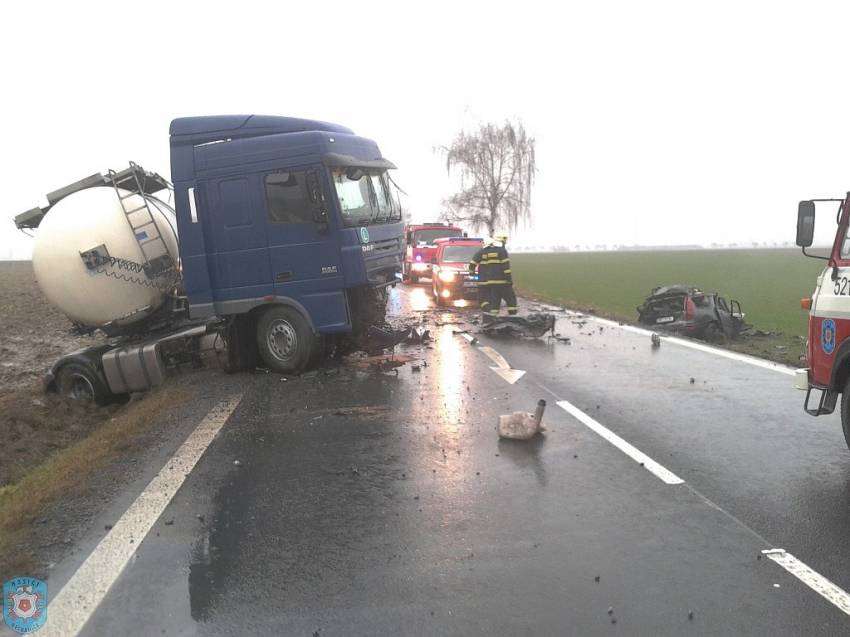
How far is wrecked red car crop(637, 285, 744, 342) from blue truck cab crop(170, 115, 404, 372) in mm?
7155

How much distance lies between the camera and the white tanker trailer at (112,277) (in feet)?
33.2

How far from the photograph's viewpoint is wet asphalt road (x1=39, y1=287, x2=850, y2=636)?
3477 millimetres

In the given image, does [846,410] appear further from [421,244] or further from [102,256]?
[421,244]

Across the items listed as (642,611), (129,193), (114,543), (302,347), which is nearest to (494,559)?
(642,611)

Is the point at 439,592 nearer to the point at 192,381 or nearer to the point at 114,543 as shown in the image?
the point at 114,543

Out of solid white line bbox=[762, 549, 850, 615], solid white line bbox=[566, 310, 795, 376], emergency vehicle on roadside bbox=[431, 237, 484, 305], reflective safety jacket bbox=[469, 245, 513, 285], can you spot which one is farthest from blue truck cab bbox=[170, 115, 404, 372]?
emergency vehicle on roadside bbox=[431, 237, 484, 305]

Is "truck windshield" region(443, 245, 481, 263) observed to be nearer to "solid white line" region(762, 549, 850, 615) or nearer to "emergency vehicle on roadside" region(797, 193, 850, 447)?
"emergency vehicle on roadside" region(797, 193, 850, 447)

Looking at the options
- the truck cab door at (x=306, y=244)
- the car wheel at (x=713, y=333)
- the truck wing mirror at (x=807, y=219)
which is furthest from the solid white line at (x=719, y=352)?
the truck cab door at (x=306, y=244)

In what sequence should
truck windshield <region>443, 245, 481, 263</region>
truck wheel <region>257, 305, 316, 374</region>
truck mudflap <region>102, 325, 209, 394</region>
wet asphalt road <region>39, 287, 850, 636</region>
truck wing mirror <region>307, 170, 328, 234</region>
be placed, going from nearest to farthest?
wet asphalt road <region>39, 287, 850, 636</region>, truck wing mirror <region>307, 170, 328, 234</region>, truck wheel <region>257, 305, 316, 374</region>, truck mudflap <region>102, 325, 209, 394</region>, truck windshield <region>443, 245, 481, 263</region>

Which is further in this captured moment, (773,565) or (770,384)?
(770,384)

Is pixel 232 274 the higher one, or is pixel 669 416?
pixel 232 274

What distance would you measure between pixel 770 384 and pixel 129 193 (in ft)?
30.9

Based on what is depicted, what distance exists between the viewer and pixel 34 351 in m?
15.1

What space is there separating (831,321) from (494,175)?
1911 inches
